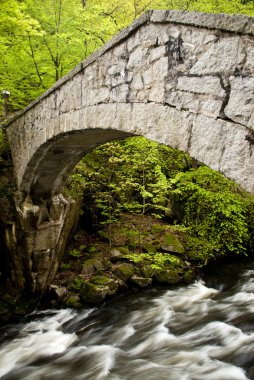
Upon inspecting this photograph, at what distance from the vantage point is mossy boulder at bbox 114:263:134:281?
7852 mm

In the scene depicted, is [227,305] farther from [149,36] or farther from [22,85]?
[22,85]

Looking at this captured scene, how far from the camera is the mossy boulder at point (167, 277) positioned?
8062 millimetres

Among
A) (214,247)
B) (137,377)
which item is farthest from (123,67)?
(214,247)

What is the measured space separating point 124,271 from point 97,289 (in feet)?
3.01

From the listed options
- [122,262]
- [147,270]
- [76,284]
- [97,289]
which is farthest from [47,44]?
[147,270]

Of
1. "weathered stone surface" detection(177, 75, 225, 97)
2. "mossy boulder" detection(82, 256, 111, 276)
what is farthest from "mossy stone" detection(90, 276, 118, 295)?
"weathered stone surface" detection(177, 75, 225, 97)

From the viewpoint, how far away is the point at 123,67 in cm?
338

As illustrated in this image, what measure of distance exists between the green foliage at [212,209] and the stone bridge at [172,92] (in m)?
3.22

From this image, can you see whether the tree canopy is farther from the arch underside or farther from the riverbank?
the riverbank

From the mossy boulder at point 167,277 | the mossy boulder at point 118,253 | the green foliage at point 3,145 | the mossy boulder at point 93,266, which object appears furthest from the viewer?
the mossy boulder at point 118,253

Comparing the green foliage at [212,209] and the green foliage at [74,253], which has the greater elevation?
the green foliage at [212,209]

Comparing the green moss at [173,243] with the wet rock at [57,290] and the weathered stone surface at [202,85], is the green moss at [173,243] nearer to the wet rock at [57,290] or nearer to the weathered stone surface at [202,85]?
the wet rock at [57,290]

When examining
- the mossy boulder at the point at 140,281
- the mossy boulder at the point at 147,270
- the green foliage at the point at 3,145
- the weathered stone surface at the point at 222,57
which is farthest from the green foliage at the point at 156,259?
the weathered stone surface at the point at 222,57

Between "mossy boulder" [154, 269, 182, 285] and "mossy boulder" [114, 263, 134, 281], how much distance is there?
67 centimetres
